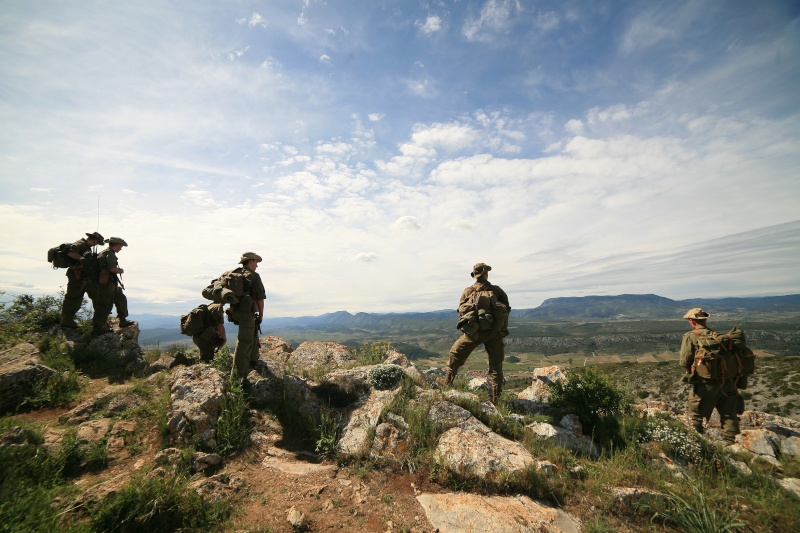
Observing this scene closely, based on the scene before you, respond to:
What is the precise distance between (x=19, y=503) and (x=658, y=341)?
635 ft

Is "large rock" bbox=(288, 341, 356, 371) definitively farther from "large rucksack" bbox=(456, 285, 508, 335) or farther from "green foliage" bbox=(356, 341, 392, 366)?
"large rucksack" bbox=(456, 285, 508, 335)

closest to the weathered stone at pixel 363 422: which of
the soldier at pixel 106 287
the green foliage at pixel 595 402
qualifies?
the green foliage at pixel 595 402

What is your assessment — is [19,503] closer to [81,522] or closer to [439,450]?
[81,522]

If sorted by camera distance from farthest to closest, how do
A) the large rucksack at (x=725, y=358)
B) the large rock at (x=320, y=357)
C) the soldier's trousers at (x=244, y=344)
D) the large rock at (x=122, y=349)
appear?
the large rock at (x=320, y=357)
the large rock at (x=122, y=349)
the large rucksack at (x=725, y=358)
the soldier's trousers at (x=244, y=344)

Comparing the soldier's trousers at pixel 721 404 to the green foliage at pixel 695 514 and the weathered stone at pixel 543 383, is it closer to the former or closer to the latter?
the weathered stone at pixel 543 383

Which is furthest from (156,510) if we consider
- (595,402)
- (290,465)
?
(595,402)

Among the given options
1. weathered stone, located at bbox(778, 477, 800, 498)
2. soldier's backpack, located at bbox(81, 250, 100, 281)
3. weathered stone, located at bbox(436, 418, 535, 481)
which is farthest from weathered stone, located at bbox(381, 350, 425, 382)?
soldier's backpack, located at bbox(81, 250, 100, 281)

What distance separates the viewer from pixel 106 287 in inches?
403

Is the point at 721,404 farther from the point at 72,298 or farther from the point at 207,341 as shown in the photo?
the point at 72,298

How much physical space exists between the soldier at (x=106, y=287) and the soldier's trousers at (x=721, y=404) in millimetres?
17455

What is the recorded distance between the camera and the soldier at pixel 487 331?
8539 millimetres

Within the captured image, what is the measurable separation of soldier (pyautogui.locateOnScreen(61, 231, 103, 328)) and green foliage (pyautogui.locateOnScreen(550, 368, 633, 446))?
14.9m

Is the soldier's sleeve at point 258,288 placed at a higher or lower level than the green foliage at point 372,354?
higher

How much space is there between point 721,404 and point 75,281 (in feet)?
62.4
